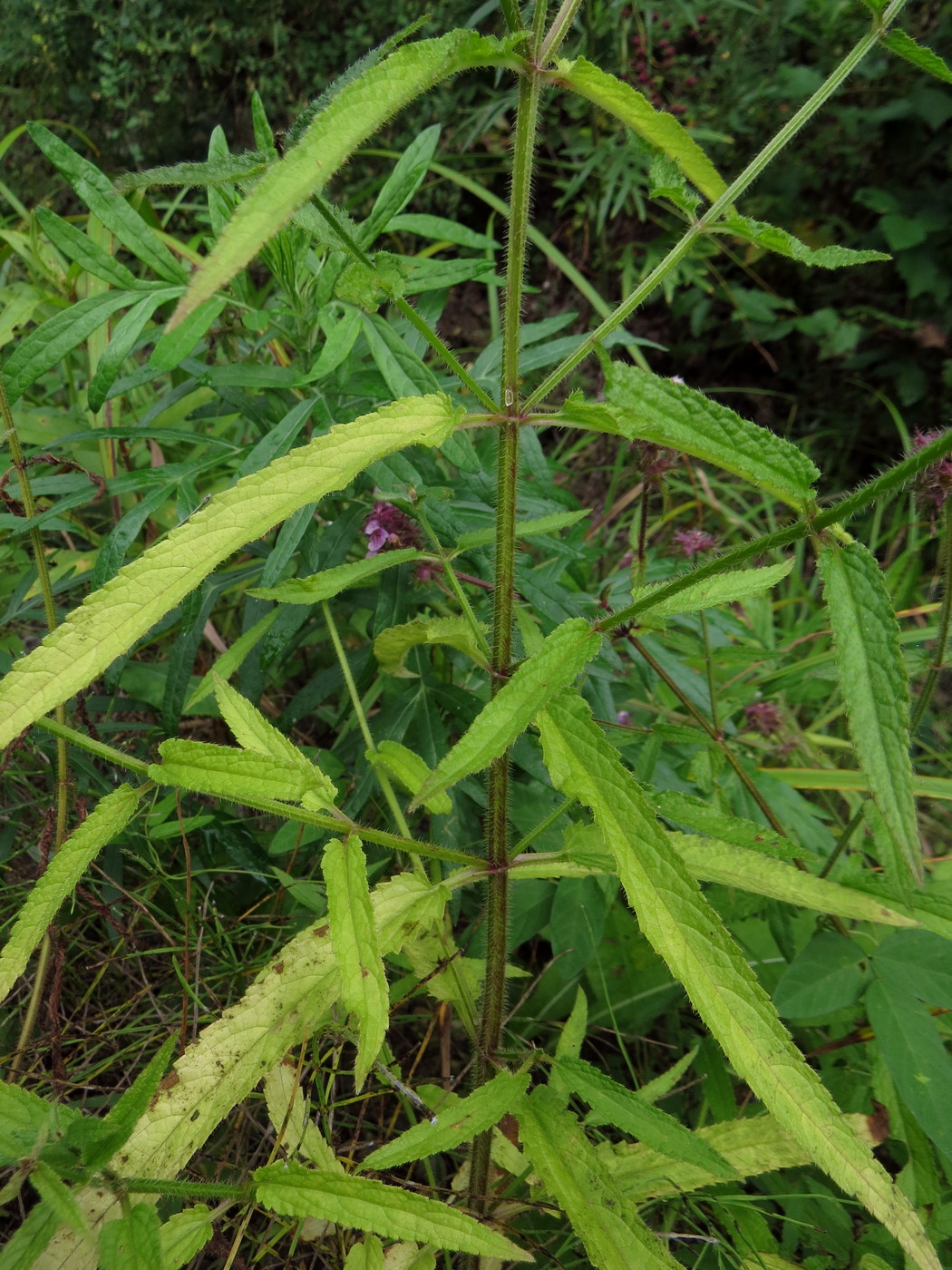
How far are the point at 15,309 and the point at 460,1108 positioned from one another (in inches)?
67.7

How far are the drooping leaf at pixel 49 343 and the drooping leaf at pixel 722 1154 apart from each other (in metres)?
1.31

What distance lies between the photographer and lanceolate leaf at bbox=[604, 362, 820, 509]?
61 cm

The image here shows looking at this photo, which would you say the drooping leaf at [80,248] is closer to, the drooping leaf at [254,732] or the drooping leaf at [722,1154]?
the drooping leaf at [254,732]

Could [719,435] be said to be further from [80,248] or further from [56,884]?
[80,248]

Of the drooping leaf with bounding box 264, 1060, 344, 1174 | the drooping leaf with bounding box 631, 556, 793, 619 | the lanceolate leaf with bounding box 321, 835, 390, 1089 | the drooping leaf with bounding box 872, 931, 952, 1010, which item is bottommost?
the drooping leaf with bounding box 872, 931, 952, 1010

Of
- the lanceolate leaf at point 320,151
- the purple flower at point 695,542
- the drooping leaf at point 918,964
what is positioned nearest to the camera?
the lanceolate leaf at point 320,151

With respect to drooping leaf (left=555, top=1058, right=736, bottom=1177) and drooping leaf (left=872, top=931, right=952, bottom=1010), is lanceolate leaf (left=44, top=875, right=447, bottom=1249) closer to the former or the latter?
drooping leaf (left=555, top=1058, right=736, bottom=1177)

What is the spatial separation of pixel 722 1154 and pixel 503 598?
72cm

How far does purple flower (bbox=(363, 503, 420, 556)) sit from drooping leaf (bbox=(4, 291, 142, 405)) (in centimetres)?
50

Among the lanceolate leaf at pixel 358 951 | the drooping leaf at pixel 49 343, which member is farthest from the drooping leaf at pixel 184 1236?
the drooping leaf at pixel 49 343

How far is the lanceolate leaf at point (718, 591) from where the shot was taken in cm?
89

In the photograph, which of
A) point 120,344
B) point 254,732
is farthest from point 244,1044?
point 120,344

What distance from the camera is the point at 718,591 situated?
903 millimetres

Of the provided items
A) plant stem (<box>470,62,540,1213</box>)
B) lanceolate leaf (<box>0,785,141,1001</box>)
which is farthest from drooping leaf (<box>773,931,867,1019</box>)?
lanceolate leaf (<box>0,785,141,1001</box>)
